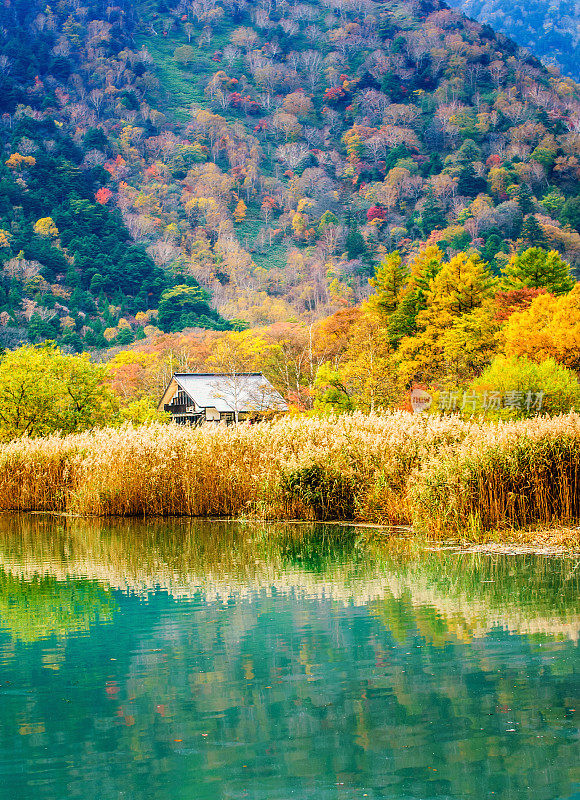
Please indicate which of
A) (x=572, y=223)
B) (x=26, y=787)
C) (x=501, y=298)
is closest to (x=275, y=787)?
(x=26, y=787)

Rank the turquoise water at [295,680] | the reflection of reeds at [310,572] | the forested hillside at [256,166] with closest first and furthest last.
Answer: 1. the turquoise water at [295,680]
2. the reflection of reeds at [310,572]
3. the forested hillside at [256,166]

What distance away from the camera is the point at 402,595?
369 inches

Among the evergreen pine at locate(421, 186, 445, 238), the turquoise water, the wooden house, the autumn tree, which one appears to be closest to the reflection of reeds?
the turquoise water

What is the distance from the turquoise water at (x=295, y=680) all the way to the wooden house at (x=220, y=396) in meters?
37.9

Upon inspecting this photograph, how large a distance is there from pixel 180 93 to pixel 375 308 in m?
151

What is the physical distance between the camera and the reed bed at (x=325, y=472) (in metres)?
13.1

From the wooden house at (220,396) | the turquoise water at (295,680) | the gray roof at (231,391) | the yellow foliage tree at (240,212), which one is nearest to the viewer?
the turquoise water at (295,680)

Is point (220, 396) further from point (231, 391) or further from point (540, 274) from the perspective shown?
point (540, 274)

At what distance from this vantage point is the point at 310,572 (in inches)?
436

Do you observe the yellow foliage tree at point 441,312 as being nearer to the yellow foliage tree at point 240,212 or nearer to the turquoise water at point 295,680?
the turquoise water at point 295,680

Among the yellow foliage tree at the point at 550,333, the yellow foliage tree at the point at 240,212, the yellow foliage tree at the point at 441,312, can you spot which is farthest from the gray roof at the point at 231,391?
the yellow foliage tree at the point at 240,212

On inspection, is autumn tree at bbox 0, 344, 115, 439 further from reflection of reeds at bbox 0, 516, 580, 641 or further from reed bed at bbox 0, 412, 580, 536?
reflection of reeds at bbox 0, 516, 580, 641

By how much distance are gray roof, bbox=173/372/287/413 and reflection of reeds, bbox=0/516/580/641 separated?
3364cm

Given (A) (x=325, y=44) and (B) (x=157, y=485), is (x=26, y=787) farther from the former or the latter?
(A) (x=325, y=44)
